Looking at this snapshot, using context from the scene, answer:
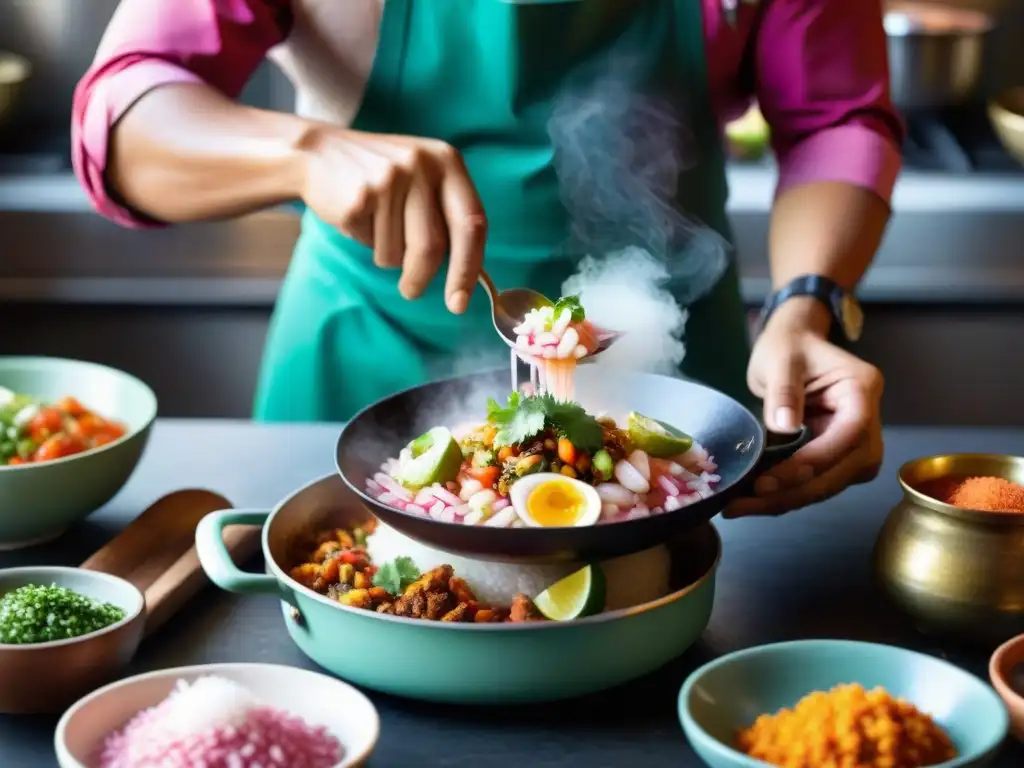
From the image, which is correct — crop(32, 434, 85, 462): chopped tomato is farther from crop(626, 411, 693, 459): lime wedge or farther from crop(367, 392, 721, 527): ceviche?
crop(626, 411, 693, 459): lime wedge

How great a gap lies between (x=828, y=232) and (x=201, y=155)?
990mm

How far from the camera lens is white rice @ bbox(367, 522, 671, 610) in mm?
1530

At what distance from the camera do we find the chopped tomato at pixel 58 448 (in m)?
1.84


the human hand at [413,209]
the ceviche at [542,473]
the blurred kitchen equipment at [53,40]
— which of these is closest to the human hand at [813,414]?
the ceviche at [542,473]

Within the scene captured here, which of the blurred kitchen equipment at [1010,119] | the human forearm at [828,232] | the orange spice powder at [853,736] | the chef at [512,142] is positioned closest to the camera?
the orange spice powder at [853,736]

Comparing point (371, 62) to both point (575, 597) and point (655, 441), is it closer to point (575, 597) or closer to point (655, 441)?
point (655, 441)

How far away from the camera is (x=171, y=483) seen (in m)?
2.02

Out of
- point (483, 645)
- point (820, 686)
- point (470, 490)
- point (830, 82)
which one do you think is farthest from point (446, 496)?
point (830, 82)

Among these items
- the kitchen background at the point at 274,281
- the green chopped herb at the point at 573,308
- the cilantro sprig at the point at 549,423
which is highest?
the green chopped herb at the point at 573,308

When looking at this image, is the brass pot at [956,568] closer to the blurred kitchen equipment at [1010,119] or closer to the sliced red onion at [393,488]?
the sliced red onion at [393,488]

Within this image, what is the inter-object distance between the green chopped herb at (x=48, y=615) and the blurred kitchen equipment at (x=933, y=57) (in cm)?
272

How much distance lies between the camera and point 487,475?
159 centimetres

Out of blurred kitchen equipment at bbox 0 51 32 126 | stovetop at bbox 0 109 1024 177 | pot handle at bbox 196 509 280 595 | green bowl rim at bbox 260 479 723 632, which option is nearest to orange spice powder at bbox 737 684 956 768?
green bowl rim at bbox 260 479 723 632

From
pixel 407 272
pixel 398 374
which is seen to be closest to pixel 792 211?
pixel 398 374
